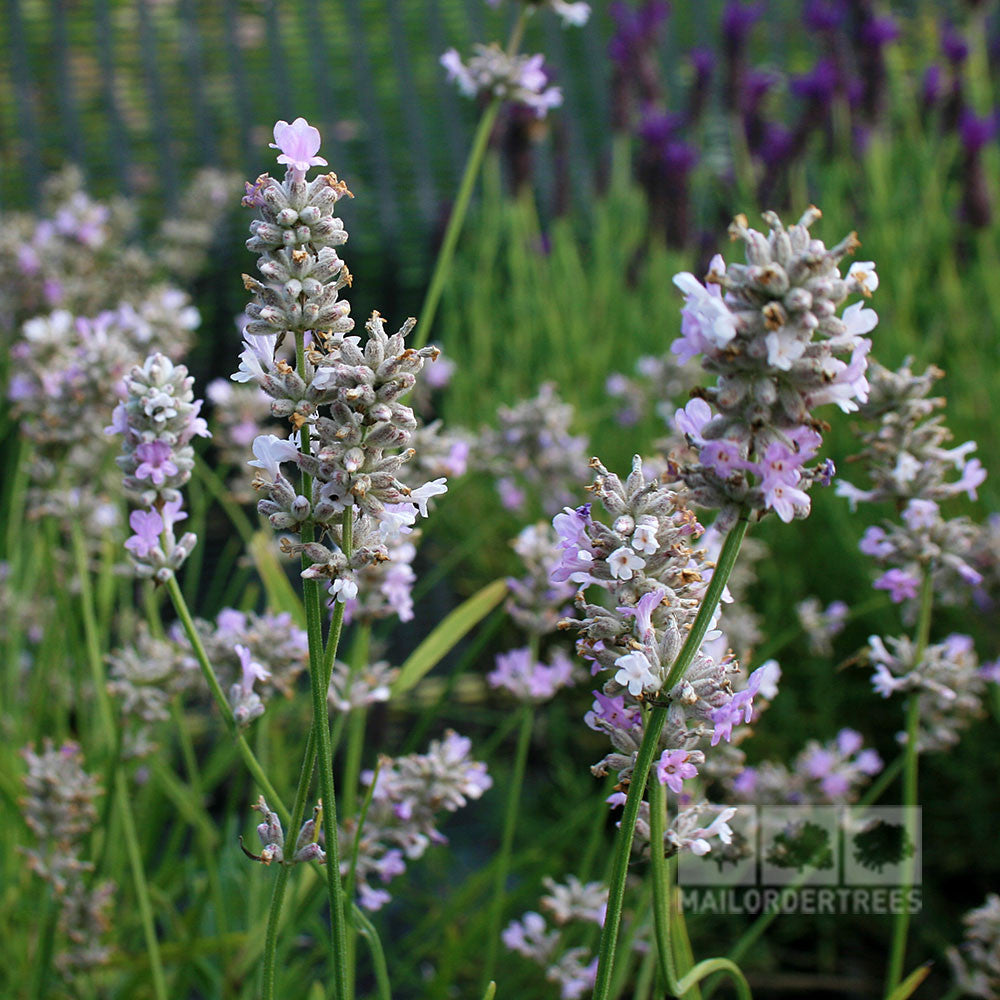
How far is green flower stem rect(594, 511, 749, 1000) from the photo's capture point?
1.75 ft

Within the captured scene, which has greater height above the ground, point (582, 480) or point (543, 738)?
point (582, 480)

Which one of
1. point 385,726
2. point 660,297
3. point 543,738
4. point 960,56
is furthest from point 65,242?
point 960,56

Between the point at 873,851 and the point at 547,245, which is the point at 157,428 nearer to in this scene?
the point at 873,851

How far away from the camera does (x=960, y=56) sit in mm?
2836

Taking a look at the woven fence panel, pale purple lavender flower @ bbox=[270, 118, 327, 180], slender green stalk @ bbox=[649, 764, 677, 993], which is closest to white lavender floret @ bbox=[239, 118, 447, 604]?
pale purple lavender flower @ bbox=[270, 118, 327, 180]

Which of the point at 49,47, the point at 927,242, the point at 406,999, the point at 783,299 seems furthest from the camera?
the point at 49,47

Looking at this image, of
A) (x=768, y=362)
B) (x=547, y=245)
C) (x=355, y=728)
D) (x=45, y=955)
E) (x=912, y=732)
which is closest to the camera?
(x=768, y=362)

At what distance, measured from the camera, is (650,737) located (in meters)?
0.57

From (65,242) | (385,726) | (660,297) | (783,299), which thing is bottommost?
(385,726)

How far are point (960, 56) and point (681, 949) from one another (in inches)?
108

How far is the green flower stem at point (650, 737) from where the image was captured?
53cm

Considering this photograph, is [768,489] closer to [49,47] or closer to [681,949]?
[681,949]

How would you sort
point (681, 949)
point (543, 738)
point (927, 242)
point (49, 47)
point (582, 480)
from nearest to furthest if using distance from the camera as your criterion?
1. point (681, 949)
2. point (582, 480)
3. point (543, 738)
4. point (927, 242)
5. point (49, 47)

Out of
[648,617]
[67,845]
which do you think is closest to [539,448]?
Result: [67,845]
